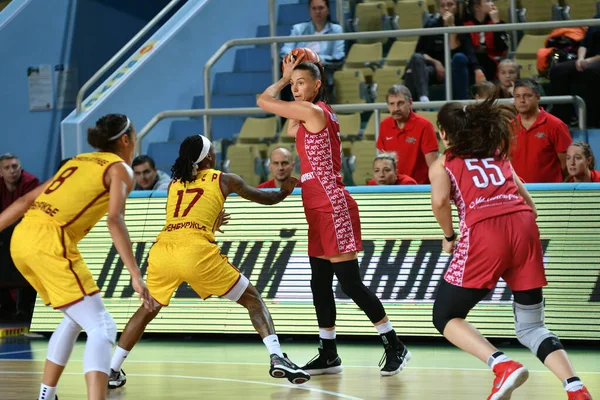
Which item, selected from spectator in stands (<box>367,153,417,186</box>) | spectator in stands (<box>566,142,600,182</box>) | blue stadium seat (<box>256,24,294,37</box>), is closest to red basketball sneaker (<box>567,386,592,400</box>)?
spectator in stands (<box>566,142,600,182</box>)

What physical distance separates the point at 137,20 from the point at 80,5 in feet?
5.13

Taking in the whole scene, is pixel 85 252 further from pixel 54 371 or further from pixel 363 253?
pixel 54 371

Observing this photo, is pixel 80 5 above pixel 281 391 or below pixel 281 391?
above

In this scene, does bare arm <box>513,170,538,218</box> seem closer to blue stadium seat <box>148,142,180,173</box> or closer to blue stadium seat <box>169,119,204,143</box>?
blue stadium seat <box>148,142,180,173</box>

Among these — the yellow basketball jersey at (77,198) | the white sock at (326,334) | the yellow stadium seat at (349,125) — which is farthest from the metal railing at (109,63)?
the yellow basketball jersey at (77,198)

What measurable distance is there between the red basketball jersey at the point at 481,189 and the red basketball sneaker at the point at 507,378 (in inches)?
33.1

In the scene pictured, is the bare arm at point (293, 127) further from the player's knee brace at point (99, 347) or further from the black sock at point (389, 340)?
the player's knee brace at point (99, 347)

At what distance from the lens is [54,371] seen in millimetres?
6312

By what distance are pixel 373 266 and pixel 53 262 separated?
420 centimetres

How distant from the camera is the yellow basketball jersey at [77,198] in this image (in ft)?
20.4

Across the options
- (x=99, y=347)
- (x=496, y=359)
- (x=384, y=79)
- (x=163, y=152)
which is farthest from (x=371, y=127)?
(x=99, y=347)

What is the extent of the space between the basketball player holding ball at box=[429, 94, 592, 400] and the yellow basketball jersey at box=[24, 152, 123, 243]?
192 cm

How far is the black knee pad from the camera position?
8.12 metres

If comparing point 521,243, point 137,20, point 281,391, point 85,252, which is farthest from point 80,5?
point 521,243
